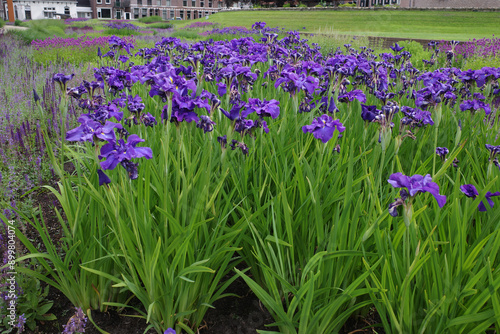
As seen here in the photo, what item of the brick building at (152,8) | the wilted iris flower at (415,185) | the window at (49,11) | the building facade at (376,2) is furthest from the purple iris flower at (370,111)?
the window at (49,11)

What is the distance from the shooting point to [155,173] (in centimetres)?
211

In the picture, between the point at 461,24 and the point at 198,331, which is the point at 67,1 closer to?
the point at 461,24

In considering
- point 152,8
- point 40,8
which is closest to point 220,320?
point 152,8

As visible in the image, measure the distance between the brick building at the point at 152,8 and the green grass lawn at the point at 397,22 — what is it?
3616 cm

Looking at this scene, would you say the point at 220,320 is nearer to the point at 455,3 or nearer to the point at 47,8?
the point at 455,3

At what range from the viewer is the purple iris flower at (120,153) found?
1.45 m

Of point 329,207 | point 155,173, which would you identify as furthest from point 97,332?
point 329,207

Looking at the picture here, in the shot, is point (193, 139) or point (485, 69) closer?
point (193, 139)

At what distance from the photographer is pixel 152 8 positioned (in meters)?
65.6

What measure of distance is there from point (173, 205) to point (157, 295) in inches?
21.0

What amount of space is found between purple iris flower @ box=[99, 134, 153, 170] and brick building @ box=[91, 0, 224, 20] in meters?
68.3

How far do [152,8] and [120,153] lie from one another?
73.5 metres

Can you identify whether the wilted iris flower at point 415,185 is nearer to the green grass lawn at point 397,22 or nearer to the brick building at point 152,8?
the green grass lawn at point 397,22

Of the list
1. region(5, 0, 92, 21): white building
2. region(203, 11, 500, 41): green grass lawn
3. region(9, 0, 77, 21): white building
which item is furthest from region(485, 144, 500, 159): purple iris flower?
region(9, 0, 77, 21): white building
